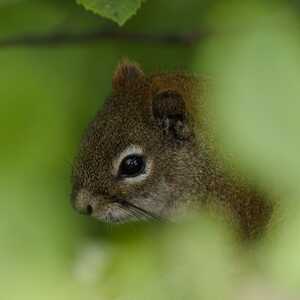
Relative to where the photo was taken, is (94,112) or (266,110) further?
(94,112)

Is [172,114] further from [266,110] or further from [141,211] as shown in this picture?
[266,110]

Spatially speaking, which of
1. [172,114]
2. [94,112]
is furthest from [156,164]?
[94,112]

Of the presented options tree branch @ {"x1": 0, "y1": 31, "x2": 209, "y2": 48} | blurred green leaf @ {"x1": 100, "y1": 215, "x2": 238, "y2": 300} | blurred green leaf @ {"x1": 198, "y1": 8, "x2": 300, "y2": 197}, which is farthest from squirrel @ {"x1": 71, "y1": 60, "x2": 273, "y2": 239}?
blurred green leaf @ {"x1": 198, "y1": 8, "x2": 300, "y2": 197}

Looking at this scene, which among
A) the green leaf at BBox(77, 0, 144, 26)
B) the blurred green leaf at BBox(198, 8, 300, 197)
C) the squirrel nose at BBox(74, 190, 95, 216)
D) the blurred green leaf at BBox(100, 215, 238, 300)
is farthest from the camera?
the squirrel nose at BBox(74, 190, 95, 216)

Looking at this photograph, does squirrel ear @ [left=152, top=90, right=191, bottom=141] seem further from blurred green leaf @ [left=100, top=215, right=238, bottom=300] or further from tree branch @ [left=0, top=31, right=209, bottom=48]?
blurred green leaf @ [left=100, top=215, right=238, bottom=300]

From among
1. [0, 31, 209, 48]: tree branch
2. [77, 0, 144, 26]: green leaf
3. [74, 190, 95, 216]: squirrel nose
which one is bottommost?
[74, 190, 95, 216]: squirrel nose

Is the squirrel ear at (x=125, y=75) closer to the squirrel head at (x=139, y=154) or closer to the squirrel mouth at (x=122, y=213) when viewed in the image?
the squirrel head at (x=139, y=154)

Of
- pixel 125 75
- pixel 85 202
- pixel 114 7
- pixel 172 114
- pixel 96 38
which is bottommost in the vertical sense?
pixel 85 202

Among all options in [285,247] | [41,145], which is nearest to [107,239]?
[41,145]
